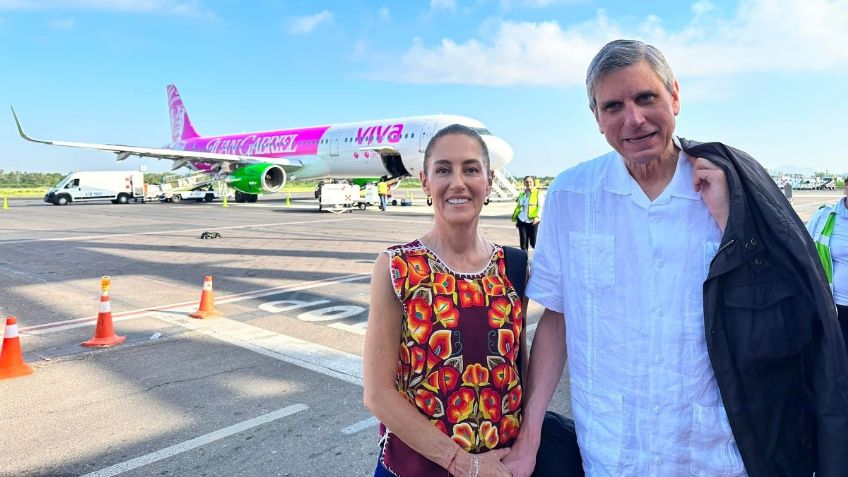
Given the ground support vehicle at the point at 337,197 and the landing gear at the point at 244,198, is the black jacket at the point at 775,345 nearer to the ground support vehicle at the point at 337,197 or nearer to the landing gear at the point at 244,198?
the ground support vehicle at the point at 337,197

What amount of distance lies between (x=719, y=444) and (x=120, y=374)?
4.78 m

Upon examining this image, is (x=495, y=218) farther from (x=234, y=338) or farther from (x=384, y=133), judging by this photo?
(x=234, y=338)

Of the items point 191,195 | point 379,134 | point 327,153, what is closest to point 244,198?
point 191,195

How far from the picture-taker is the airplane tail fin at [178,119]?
44.4 metres

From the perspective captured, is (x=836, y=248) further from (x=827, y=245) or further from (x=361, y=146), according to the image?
(x=361, y=146)

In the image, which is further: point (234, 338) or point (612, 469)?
point (234, 338)

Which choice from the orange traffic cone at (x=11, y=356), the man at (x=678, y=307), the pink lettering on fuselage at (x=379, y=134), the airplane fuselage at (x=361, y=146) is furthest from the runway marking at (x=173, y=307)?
the pink lettering on fuselage at (x=379, y=134)

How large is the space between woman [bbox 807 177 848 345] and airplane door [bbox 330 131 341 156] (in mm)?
25567

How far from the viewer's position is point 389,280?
167cm

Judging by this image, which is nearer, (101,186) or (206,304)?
(206,304)

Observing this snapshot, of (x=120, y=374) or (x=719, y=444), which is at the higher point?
(x=719, y=444)

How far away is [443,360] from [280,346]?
421cm

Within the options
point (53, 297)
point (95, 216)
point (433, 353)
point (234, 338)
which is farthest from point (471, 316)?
point (95, 216)

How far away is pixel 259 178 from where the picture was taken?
27.6 m
